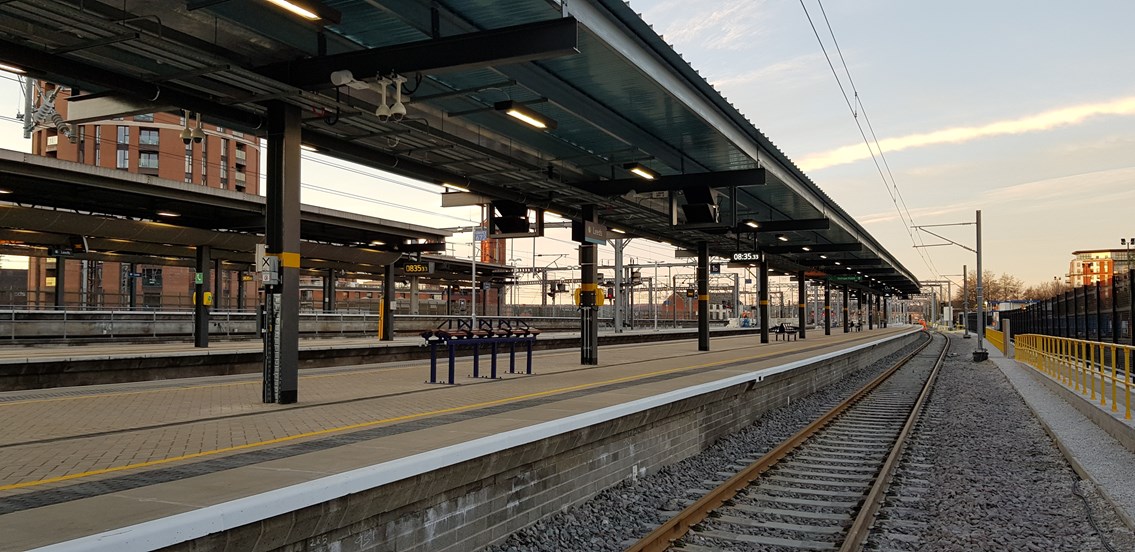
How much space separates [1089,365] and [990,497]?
1387cm

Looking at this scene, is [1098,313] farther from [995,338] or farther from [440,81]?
[995,338]

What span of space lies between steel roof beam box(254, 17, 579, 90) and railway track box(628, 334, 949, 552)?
17.3 ft

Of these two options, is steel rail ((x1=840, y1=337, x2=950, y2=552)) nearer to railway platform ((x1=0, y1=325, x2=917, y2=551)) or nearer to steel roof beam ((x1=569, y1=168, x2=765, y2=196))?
railway platform ((x1=0, y1=325, x2=917, y2=551))

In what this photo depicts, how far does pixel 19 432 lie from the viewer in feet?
27.2

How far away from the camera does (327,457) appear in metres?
6.46

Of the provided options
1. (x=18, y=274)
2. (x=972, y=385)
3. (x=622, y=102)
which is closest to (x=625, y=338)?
(x=972, y=385)

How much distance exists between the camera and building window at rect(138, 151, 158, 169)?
74.8 m

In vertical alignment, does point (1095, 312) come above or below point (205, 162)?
below

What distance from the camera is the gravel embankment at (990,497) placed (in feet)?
23.0

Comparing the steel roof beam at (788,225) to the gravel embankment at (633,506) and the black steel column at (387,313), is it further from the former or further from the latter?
the black steel column at (387,313)

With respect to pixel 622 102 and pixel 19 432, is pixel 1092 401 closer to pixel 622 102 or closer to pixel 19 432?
pixel 622 102

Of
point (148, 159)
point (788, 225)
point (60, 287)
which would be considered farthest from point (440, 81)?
point (148, 159)

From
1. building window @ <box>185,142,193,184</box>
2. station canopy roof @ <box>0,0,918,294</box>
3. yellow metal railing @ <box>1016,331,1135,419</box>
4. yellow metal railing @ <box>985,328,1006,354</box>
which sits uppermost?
building window @ <box>185,142,193,184</box>

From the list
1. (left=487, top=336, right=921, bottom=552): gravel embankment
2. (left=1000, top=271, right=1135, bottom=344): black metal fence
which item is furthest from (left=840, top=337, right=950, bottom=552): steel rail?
(left=1000, top=271, right=1135, bottom=344): black metal fence
